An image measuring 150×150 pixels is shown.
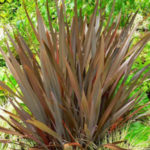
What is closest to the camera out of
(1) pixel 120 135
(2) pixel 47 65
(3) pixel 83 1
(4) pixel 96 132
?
(2) pixel 47 65

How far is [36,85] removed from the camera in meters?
1.34

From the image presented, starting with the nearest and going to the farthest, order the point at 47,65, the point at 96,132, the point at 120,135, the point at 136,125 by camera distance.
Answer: the point at 47,65
the point at 96,132
the point at 120,135
the point at 136,125

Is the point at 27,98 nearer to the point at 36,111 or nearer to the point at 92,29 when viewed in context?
the point at 36,111

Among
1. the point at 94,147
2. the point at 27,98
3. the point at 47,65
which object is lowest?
the point at 94,147

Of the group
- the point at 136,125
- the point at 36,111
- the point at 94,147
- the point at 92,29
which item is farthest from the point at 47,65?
the point at 136,125

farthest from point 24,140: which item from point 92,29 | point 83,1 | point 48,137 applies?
point 83,1

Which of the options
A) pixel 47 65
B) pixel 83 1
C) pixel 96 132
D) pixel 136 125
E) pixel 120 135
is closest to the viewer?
pixel 47 65

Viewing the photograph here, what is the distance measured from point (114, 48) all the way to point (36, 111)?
78 cm

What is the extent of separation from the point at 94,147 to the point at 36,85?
1.70 feet

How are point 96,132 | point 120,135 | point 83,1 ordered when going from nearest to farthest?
1. point 96,132
2. point 120,135
3. point 83,1

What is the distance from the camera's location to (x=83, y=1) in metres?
2.98

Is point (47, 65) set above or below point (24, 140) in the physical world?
above

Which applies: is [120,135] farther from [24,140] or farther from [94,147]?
[24,140]

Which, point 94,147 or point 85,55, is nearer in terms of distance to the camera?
point 94,147
